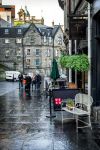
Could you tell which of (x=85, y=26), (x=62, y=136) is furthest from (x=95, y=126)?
(x=85, y=26)

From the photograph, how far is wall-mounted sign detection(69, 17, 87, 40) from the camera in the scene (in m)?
21.0

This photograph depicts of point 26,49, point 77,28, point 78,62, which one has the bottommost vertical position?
point 78,62

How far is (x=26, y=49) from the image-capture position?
126m

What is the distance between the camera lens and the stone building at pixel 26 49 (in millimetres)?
124875

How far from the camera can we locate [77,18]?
2158 cm

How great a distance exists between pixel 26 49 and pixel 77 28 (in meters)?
105

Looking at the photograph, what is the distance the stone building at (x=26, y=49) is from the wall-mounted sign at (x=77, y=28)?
102 meters

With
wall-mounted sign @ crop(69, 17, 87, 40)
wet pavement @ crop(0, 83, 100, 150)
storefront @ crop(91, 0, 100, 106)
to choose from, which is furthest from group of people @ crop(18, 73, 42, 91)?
wet pavement @ crop(0, 83, 100, 150)

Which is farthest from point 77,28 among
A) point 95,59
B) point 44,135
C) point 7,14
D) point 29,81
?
point 7,14

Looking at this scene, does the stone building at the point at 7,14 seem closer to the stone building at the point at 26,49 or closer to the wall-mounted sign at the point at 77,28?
the stone building at the point at 26,49

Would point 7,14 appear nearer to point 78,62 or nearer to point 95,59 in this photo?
point 95,59

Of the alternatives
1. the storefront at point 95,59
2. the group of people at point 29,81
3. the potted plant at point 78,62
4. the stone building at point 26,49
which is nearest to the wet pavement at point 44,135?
the storefront at point 95,59

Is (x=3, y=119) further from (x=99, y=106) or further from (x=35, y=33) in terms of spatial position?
(x=35, y=33)

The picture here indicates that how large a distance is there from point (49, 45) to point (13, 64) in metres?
11.2
